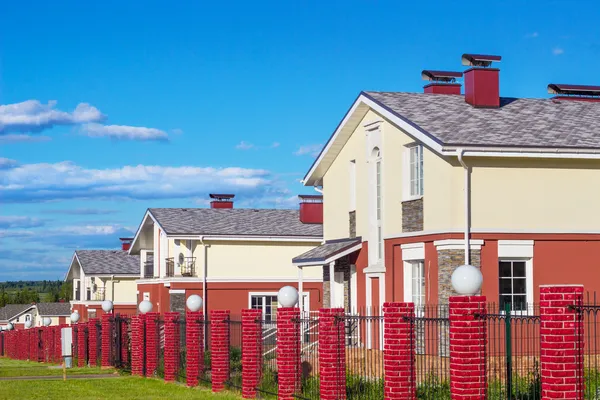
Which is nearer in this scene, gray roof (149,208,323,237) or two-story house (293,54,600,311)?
two-story house (293,54,600,311)

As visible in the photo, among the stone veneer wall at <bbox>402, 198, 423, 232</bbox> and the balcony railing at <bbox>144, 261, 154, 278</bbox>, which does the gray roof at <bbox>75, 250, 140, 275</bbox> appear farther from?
the stone veneer wall at <bbox>402, 198, 423, 232</bbox>

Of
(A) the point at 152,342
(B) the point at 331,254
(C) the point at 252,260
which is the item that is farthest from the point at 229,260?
(A) the point at 152,342

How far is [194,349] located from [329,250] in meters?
7.48

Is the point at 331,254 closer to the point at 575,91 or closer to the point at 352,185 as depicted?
the point at 352,185

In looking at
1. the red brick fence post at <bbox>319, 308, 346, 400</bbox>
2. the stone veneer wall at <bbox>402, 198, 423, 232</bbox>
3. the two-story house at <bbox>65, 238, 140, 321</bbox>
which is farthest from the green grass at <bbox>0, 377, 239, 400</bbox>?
the two-story house at <bbox>65, 238, 140, 321</bbox>

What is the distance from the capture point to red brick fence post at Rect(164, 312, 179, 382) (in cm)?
2340

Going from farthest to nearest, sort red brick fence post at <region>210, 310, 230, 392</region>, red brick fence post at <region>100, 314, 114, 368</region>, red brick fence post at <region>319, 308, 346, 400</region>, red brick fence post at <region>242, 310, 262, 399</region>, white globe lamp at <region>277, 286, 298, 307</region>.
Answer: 1. red brick fence post at <region>100, 314, 114, 368</region>
2. red brick fence post at <region>210, 310, 230, 392</region>
3. red brick fence post at <region>242, 310, 262, 399</region>
4. white globe lamp at <region>277, 286, 298, 307</region>
5. red brick fence post at <region>319, 308, 346, 400</region>

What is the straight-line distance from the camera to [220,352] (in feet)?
67.0

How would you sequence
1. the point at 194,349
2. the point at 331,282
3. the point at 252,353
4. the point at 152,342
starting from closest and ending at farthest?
the point at 252,353, the point at 194,349, the point at 152,342, the point at 331,282

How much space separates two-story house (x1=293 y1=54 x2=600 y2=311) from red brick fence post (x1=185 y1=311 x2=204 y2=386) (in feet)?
18.6

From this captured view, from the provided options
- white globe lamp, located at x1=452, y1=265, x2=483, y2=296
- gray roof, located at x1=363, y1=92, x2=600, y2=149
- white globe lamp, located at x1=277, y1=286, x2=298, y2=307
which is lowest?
white globe lamp, located at x1=277, y1=286, x2=298, y2=307

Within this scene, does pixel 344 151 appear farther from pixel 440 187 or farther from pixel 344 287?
pixel 440 187

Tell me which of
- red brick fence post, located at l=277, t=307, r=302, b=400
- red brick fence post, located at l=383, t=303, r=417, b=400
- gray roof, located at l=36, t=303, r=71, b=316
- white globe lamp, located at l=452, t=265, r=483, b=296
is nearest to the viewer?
white globe lamp, located at l=452, t=265, r=483, b=296

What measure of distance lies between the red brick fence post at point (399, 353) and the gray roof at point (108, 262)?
48.1 meters
